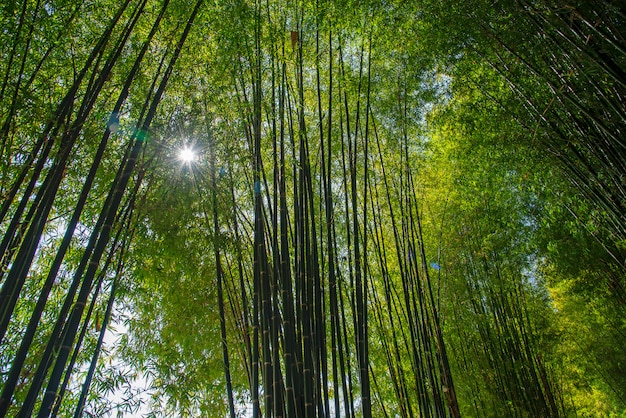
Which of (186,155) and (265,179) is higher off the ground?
(186,155)

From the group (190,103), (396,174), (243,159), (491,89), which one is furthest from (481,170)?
(190,103)

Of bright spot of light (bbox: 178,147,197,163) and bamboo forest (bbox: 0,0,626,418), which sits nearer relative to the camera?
bamboo forest (bbox: 0,0,626,418)

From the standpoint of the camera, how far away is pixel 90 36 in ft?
10.8

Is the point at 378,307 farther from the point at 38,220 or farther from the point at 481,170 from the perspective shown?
the point at 38,220

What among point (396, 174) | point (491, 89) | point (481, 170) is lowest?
point (481, 170)

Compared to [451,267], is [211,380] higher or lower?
lower

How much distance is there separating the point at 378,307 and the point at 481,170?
172 centimetres

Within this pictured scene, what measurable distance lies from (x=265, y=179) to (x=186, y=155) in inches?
30.4

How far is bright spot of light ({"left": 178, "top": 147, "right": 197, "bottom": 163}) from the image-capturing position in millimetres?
3513

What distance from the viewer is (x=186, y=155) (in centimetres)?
351

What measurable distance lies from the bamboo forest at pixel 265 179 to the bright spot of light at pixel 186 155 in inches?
0.7

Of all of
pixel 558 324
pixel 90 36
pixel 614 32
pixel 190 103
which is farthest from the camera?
pixel 558 324

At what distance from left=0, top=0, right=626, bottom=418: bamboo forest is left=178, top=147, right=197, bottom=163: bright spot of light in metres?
0.02

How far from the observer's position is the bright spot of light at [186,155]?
3.51m
